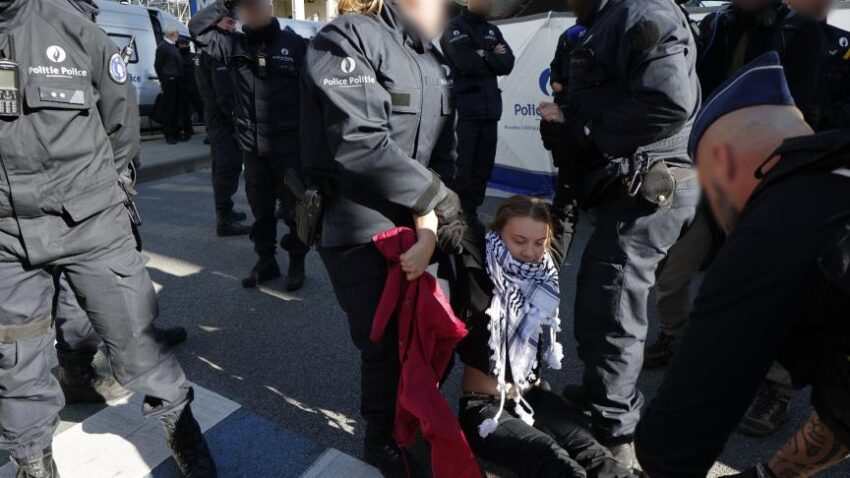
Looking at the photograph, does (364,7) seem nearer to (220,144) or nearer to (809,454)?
(809,454)

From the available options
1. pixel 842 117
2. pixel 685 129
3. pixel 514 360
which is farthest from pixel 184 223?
pixel 842 117

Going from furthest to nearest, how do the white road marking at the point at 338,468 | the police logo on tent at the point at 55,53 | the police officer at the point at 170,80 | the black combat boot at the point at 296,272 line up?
the police officer at the point at 170,80 < the black combat boot at the point at 296,272 < the white road marking at the point at 338,468 < the police logo on tent at the point at 55,53

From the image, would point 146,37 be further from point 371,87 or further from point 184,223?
point 371,87

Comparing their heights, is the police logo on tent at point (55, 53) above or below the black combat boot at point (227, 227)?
above

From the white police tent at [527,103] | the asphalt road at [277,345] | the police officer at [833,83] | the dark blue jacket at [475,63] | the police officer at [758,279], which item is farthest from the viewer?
the white police tent at [527,103]

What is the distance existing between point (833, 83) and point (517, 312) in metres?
2.64

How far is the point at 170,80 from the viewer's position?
909 centimetres

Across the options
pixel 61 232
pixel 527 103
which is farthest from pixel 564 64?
pixel 527 103

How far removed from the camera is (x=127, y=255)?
1.93 metres

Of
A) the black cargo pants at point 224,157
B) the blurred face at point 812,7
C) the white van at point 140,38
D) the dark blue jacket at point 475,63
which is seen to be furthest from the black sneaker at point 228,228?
the white van at point 140,38

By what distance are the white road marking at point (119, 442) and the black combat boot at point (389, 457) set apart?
759mm

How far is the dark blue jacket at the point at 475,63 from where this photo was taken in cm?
466

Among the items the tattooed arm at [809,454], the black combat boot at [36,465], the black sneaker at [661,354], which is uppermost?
the tattooed arm at [809,454]

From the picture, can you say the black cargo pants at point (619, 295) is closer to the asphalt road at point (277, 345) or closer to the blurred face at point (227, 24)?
the asphalt road at point (277, 345)
